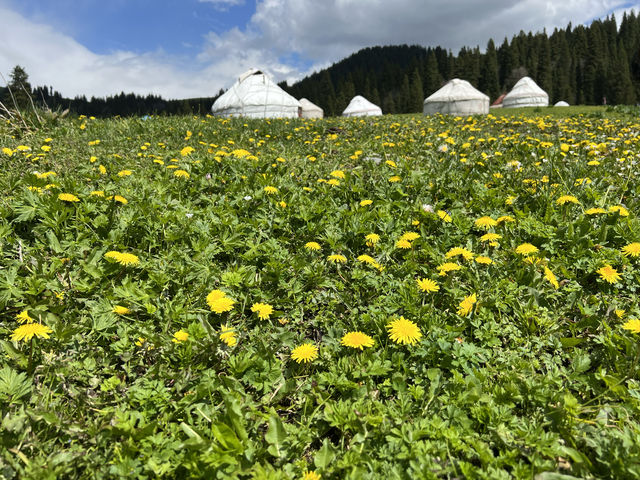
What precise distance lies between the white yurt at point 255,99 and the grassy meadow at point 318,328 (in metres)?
20.7

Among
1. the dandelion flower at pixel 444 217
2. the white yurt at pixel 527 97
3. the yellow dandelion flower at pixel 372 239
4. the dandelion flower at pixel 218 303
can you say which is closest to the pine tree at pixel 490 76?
the white yurt at pixel 527 97

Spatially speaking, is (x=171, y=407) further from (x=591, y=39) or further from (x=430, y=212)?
(x=591, y=39)

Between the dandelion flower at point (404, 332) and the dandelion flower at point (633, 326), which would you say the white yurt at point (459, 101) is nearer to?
the dandelion flower at point (633, 326)

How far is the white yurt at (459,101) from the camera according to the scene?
85.4 ft

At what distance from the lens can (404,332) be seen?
82.3 inches

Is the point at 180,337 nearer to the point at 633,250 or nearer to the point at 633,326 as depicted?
the point at 633,326

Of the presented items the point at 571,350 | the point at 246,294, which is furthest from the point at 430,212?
the point at 246,294

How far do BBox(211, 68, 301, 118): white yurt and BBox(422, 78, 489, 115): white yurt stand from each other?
35.0 feet

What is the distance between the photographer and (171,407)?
72.3 inches

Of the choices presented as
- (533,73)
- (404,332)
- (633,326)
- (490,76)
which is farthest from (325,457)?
(533,73)

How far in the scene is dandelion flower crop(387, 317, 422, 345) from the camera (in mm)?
2068

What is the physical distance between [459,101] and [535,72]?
64.8 metres

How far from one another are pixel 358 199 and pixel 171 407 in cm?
309

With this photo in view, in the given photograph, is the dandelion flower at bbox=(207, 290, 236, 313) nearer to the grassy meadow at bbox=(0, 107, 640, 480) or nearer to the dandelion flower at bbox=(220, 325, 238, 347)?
the grassy meadow at bbox=(0, 107, 640, 480)
